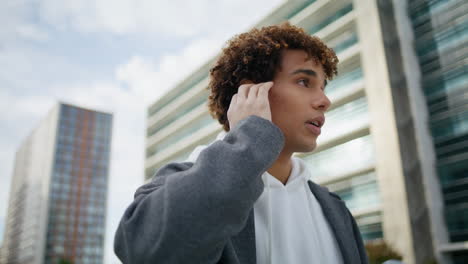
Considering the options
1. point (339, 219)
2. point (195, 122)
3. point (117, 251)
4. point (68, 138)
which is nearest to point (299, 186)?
point (339, 219)

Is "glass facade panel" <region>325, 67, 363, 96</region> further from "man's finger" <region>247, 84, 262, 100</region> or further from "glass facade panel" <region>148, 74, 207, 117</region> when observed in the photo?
"man's finger" <region>247, 84, 262, 100</region>

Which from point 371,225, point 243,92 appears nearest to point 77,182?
point 371,225

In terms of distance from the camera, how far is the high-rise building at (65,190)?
89875mm

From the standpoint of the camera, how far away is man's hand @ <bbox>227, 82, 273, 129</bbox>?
1192 millimetres

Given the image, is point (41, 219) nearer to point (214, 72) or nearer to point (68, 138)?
point (68, 138)

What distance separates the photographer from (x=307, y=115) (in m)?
1.54

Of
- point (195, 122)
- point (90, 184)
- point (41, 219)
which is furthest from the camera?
point (90, 184)

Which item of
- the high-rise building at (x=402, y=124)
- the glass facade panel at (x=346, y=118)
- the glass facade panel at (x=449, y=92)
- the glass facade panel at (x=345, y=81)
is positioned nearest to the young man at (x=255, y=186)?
the high-rise building at (x=402, y=124)

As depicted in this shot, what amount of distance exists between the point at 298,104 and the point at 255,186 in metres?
0.63

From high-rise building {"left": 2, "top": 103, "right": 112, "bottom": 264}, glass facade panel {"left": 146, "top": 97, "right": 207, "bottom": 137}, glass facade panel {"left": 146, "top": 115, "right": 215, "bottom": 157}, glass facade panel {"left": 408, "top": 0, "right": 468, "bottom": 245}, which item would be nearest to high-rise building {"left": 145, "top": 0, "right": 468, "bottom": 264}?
glass facade panel {"left": 408, "top": 0, "right": 468, "bottom": 245}

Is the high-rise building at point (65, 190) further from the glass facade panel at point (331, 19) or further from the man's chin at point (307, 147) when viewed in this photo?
the man's chin at point (307, 147)

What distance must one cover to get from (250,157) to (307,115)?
60 cm

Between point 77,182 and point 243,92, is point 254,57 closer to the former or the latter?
point 243,92

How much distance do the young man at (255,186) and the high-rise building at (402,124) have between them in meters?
22.6
